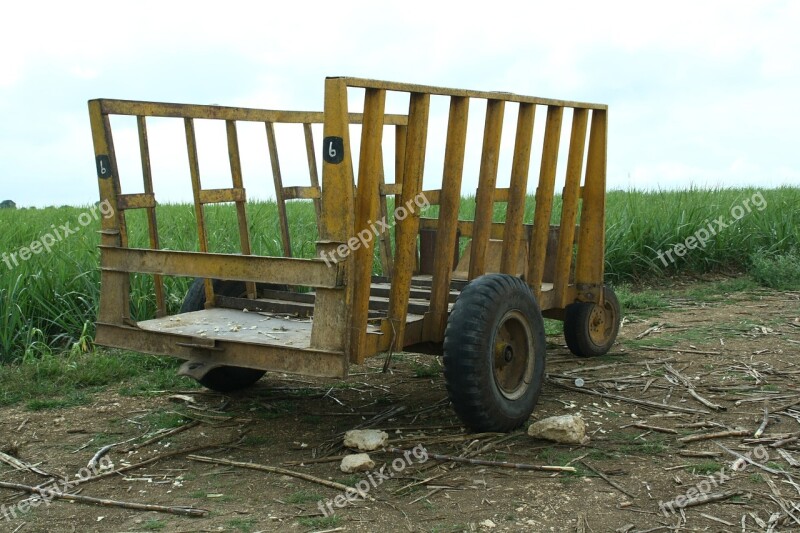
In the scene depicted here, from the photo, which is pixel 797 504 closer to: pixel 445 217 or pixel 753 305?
pixel 445 217

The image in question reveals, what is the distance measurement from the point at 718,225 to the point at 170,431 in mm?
8011

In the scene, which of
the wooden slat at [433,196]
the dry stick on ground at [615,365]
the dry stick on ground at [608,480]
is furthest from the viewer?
the dry stick on ground at [615,365]

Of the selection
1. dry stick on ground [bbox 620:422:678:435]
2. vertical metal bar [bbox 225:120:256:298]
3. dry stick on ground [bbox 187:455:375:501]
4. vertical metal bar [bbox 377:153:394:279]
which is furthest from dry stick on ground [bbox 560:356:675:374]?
dry stick on ground [bbox 187:455:375:501]

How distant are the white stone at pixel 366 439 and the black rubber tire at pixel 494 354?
1.33 ft

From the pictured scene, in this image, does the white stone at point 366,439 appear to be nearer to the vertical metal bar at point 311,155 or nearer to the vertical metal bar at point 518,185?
the vertical metal bar at point 518,185

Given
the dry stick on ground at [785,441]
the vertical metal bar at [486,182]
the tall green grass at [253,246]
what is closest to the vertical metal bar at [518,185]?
the vertical metal bar at [486,182]

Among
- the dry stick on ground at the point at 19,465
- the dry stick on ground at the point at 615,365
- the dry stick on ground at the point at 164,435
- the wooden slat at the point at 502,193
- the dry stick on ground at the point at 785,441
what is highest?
the wooden slat at the point at 502,193

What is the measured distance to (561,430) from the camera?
4.80 meters

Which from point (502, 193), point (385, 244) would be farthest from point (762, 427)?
point (385, 244)

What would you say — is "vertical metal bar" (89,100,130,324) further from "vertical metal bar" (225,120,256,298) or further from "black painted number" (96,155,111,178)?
"vertical metal bar" (225,120,256,298)

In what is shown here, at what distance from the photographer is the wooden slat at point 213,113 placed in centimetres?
527

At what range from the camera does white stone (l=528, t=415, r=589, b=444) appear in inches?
189

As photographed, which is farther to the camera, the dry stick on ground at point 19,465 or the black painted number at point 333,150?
the dry stick on ground at point 19,465

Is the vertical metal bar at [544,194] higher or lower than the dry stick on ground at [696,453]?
higher
